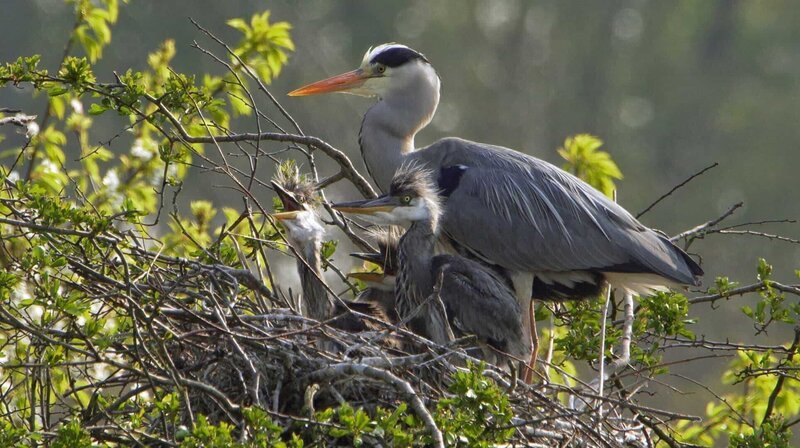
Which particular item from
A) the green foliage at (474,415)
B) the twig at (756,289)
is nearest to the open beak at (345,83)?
the twig at (756,289)

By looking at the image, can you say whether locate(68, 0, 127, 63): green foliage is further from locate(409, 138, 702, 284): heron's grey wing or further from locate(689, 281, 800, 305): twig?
locate(689, 281, 800, 305): twig

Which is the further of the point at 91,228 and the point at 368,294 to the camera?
the point at 368,294

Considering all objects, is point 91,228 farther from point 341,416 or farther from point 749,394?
point 749,394

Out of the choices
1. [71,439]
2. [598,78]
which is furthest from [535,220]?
[598,78]

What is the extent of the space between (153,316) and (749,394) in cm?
290

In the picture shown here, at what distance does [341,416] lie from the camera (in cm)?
316

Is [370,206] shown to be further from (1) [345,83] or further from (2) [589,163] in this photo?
(1) [345,83]

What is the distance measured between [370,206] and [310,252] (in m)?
0.28

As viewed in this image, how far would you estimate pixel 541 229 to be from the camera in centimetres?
529

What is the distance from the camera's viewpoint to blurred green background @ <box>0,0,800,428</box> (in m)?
16.9

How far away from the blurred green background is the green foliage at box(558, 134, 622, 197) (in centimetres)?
1015

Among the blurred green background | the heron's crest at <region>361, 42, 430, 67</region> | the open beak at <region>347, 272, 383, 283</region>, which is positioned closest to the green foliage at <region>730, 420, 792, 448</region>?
the open beak at <region>347, 272, 383, 283</region>

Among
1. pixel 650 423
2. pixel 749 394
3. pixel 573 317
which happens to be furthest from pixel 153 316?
pixel 749 394

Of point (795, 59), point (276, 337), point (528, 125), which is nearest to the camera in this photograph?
point (276, 337)
